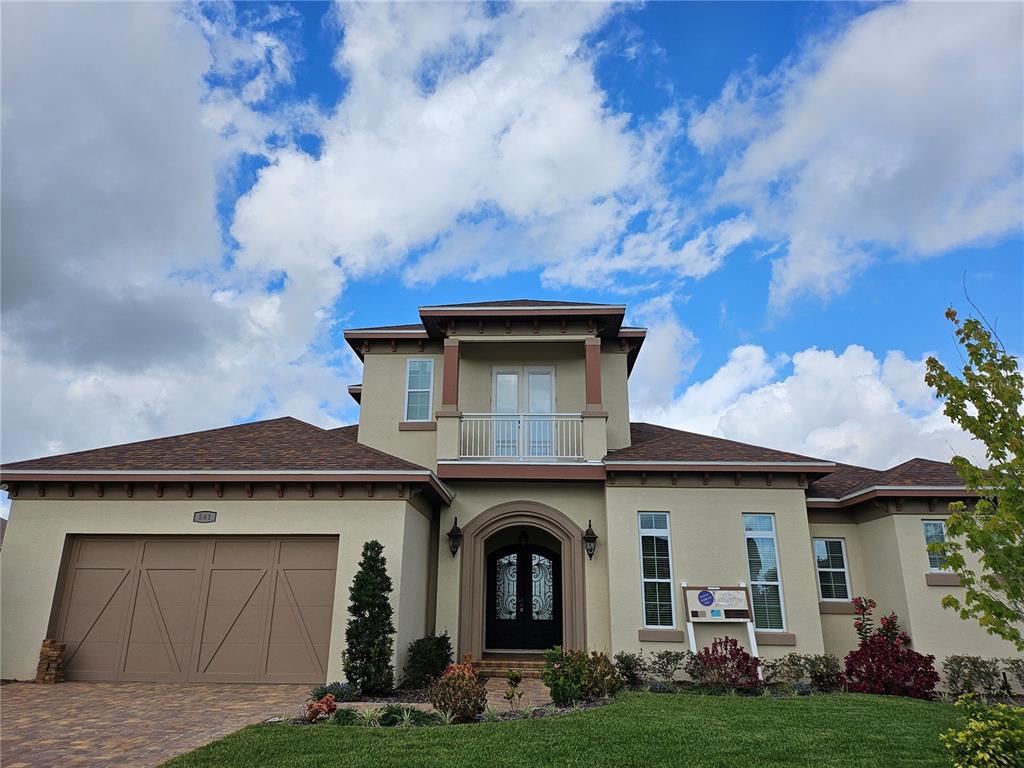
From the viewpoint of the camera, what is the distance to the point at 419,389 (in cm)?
1482

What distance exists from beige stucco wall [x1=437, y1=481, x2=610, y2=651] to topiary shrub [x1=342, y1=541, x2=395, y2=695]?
2420mm

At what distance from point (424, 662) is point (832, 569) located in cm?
845

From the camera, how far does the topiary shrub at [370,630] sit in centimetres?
985

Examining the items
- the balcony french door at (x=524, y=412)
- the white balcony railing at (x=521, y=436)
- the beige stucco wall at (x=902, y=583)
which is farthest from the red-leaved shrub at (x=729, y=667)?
the balcony french door at (x=524, y=412)

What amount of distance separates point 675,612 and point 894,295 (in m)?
8.79

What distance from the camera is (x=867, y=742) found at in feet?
22.0

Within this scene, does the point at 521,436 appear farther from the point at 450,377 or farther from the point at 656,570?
the point at 656,570

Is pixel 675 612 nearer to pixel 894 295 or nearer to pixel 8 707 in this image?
pixel 894 295

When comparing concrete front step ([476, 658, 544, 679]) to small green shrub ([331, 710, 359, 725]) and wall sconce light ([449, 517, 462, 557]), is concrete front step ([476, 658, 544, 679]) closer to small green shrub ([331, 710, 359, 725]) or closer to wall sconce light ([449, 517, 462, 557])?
wall sconce light ([449, 517, 462, 557])

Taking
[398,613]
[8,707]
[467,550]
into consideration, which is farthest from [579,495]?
[8,707]

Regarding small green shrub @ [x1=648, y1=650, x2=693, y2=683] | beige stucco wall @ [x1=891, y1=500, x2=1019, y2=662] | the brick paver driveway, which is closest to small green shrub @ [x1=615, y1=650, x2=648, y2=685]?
small green shrub @ [x1=648, y1=650, x2=693, y2=683]

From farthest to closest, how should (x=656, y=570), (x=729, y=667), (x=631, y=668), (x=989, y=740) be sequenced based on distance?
(x=656, y=570)
(x=631, y=668)
(x=729, y=667)
(x=989, y=740)

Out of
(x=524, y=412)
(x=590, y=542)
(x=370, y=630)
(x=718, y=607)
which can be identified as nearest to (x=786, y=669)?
(x=718, y=607)

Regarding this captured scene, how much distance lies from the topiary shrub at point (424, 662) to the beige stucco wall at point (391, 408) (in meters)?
4.13
